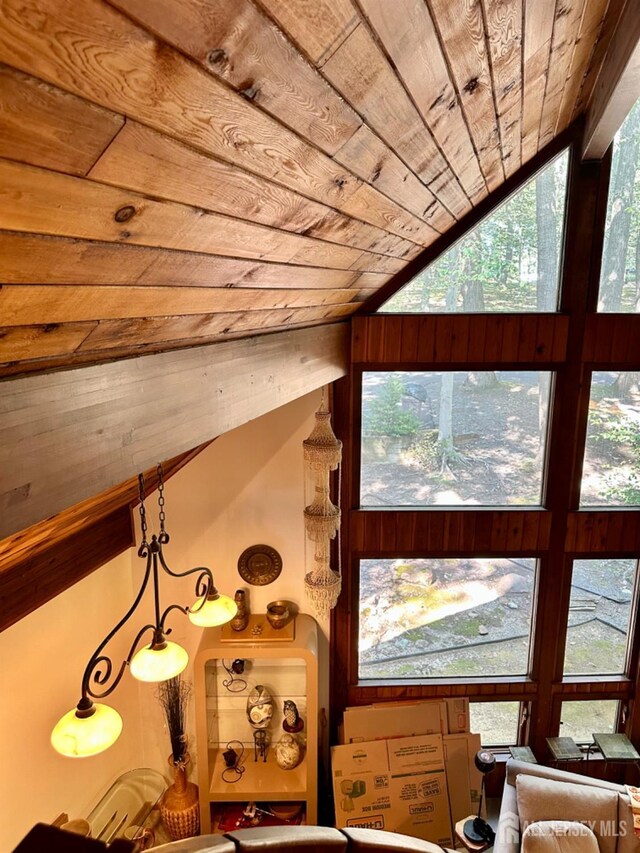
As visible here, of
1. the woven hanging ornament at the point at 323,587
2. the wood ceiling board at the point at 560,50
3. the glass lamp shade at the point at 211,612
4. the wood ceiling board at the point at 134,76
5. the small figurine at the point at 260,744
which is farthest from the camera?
the small figurine at the point at 260,744

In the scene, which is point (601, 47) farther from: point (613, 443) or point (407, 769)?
point (407, 769)

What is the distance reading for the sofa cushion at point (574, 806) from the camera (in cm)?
328

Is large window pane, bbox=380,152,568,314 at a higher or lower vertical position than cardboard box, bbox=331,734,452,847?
higher

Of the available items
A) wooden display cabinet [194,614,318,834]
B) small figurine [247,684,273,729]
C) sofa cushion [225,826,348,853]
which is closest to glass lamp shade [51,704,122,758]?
sofa cushion [225,826,348,853]

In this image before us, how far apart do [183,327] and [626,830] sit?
12.3ft

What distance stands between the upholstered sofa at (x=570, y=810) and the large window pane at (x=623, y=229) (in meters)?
2.99

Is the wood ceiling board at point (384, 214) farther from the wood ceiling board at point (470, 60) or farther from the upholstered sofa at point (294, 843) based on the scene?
the upholstered sofa at point (294, 843)

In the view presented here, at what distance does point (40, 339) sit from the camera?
101 cm

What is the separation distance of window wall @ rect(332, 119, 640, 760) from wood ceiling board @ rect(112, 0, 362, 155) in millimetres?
2680

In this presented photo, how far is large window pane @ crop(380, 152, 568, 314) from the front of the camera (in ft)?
11.9

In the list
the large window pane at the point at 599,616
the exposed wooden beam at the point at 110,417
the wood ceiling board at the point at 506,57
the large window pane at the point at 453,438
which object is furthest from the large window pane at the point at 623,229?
the exposed wooden beam at the point at 110,417

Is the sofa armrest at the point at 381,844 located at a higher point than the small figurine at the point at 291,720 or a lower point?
higher

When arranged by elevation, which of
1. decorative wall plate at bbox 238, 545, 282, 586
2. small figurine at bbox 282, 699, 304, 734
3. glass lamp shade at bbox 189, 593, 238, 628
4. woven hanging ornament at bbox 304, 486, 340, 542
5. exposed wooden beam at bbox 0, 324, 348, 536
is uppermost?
exposed wooden beam at bbox 0, 324, 348, 536

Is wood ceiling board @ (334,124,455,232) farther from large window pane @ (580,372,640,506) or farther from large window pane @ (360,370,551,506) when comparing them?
large window pane @ (580,372,640,506)
